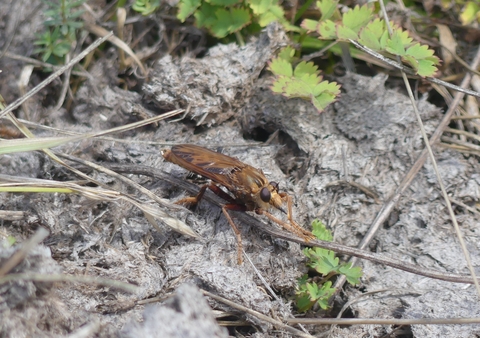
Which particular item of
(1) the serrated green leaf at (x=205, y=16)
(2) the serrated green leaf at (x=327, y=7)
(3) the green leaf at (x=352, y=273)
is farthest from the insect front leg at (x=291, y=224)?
(1) the serrated green leaf at (x=205, y=16)

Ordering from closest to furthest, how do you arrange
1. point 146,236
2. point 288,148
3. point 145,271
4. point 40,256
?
point 40,256
point 145,271
point 146,236
point 288,148

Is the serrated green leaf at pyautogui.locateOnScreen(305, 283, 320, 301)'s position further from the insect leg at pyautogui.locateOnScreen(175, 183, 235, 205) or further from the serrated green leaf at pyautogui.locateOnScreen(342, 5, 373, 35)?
the serrated green leaf at pyautogui.locateOnScreen(342, 5, 373, 35)

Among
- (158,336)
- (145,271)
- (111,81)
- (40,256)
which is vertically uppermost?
(111,81)

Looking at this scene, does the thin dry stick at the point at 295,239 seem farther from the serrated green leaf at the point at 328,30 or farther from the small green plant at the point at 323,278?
the serrated green leaf at the point at 328,30

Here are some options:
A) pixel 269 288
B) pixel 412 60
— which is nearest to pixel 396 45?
pixel 412 60

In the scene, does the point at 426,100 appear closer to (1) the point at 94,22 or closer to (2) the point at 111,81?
(2) the point at 111,81

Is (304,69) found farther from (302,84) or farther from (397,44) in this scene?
(397,44)

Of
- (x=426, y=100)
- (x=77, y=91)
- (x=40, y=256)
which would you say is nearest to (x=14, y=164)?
(x=77, y=91)

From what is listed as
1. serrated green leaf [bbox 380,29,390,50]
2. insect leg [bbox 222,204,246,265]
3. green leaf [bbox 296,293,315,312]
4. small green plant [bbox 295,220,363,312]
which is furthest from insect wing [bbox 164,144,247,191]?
serrated green leaf [bbox 380,29,390,50]
